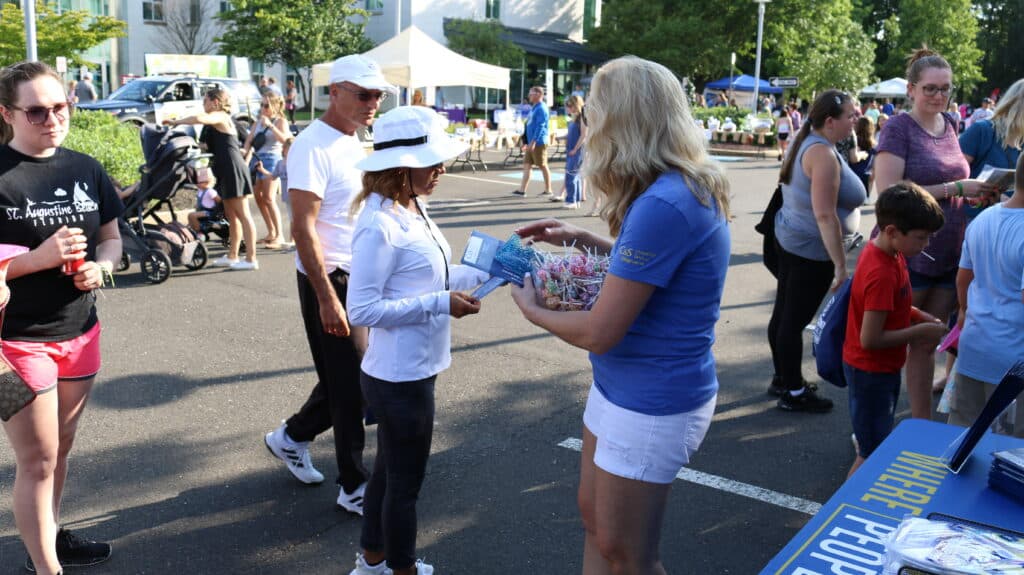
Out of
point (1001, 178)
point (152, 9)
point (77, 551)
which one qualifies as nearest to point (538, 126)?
point (1001, 178)

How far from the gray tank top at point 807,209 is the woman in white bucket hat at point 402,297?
9.29 feet

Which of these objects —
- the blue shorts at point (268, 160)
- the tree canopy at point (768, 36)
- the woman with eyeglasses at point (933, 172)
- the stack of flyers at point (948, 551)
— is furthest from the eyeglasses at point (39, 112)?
the tree canopy at point (768, 36)

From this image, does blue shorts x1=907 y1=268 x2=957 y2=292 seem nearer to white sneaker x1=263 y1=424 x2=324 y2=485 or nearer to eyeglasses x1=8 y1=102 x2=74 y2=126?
white sneaker x1=263 y1=424 x2=324 y2=485

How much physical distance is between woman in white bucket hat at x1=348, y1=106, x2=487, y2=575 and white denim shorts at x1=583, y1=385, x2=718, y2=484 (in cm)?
76

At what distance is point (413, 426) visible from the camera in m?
3.19

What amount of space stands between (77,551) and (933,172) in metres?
4.82

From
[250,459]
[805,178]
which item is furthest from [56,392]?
[805,178]

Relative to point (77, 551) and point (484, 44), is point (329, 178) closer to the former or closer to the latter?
point (77, 551)

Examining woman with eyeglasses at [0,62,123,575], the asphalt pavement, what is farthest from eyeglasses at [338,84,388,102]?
the asphalt pavement

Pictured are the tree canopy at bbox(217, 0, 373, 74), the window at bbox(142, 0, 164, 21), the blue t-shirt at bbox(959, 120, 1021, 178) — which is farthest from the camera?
the window at bbox(142, 0, 164, 21)

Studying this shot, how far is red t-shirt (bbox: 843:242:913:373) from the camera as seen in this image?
379 centimetres

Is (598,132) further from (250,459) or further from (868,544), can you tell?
(250,459)

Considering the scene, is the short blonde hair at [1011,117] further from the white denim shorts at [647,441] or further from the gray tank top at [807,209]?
the white denim shorts at [647,441]

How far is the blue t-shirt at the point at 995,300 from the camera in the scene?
137 inches
